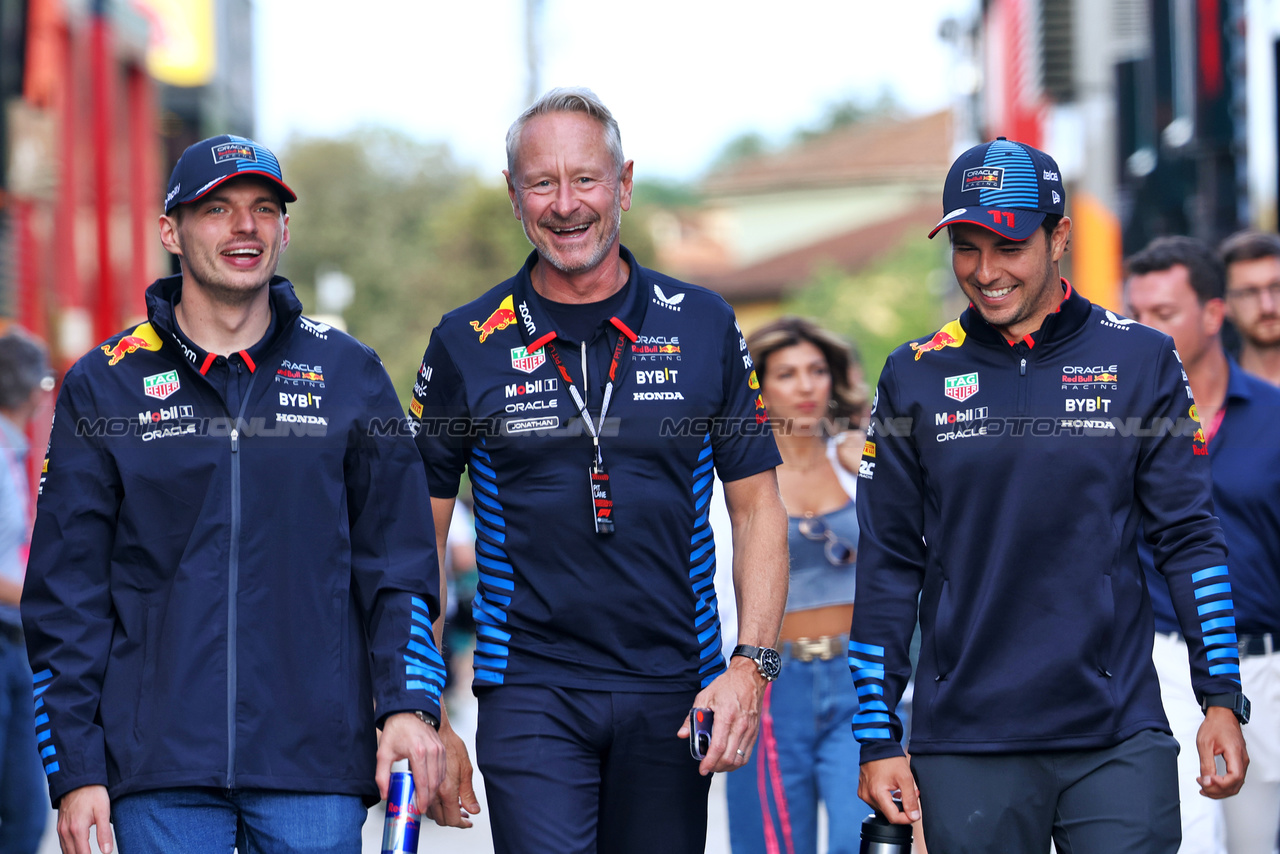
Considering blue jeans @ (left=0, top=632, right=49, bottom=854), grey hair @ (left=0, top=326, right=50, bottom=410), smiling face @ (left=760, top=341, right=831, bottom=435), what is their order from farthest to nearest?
grey hair @ (left=0, top=326, right=50, bottom=410)
smiling face @ (left=760, top=341, right=831, bottom=435)
blue jeans @ (left=0, top=632, right=49, bottom=854)

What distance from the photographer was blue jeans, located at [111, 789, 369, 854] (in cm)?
402

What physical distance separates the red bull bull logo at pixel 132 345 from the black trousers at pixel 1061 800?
89.1 inches

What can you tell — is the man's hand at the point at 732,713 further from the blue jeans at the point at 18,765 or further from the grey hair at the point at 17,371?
the grey hair at the point at 17,371

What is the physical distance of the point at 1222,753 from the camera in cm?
416

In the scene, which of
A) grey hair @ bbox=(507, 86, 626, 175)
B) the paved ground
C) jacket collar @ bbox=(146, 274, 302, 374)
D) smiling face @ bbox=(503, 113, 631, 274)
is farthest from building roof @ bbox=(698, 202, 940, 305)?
jacket collar @ bbox=(146, 274, 302, 374)

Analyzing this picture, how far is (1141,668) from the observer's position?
13.9ft

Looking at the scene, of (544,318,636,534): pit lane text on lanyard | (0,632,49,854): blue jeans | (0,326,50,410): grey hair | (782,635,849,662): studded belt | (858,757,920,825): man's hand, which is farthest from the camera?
(0,326,50,410): grey hair

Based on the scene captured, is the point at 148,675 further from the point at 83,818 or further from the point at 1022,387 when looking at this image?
the point at 1022,387

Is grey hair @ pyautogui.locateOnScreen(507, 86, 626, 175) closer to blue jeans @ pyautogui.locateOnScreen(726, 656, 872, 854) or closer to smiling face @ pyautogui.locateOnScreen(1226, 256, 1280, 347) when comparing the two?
blue jeans @ pyautogui.locateOnScreen(726, 656, 872, 854)

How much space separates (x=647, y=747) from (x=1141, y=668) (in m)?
1.30

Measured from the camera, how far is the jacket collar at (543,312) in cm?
469

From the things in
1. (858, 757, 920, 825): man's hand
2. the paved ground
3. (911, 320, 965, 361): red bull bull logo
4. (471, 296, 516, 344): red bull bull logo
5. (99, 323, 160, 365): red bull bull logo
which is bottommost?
the paved ground

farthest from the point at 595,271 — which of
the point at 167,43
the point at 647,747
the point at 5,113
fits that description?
the point at 167,43

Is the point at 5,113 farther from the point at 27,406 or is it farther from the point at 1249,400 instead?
the point at 1249,400
